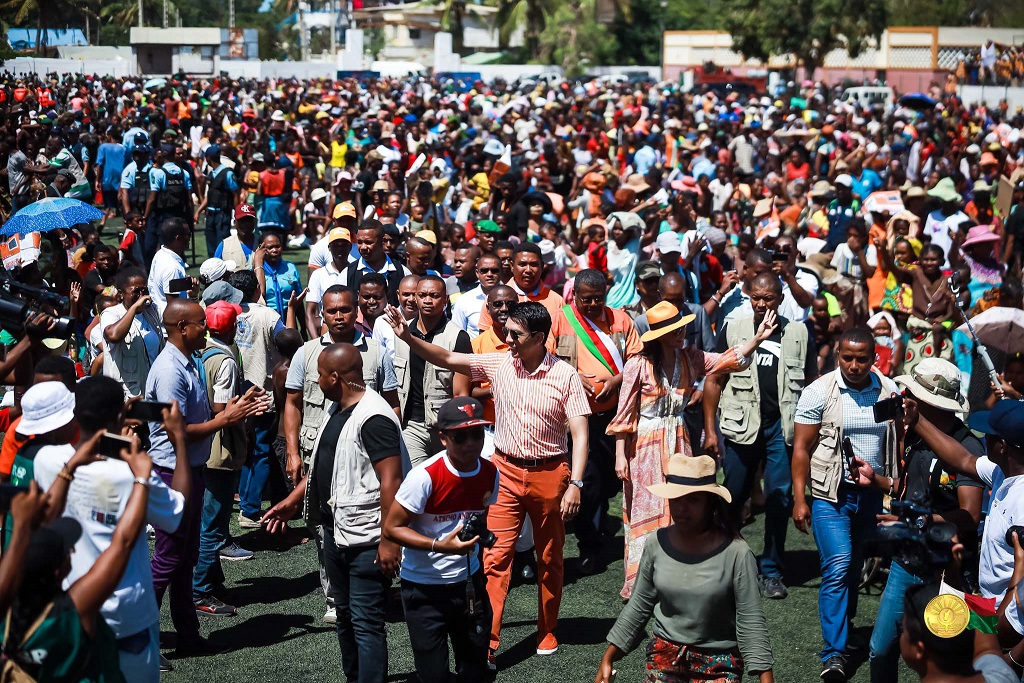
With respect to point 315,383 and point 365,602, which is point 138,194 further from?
point 365,602

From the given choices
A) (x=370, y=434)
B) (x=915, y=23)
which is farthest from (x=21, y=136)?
(x=915, y=23)

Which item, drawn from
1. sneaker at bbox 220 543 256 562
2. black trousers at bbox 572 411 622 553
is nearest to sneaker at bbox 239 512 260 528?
sneaker at bbox 220 543 256 562

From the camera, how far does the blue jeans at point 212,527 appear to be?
21.8 feet

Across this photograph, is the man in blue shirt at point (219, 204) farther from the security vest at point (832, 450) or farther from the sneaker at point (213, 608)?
the security vest at point (832, 450)

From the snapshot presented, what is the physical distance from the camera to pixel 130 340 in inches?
295

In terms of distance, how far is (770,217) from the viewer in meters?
13.5

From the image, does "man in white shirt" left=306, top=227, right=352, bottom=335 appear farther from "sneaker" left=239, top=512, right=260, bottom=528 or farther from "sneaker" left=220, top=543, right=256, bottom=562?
"sneaker" left=220, top=543, right=256, bottom=562

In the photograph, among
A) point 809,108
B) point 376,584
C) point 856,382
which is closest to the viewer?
point 376,584

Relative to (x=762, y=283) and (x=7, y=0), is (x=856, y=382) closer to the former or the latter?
(x=762, y=283)

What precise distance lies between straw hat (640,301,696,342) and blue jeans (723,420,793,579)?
1.10 m

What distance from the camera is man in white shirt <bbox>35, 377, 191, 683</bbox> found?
4.05 meters

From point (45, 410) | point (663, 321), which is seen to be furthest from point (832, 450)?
point (45, 410)

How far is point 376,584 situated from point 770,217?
30.6ft

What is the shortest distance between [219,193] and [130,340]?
26.4 feet
